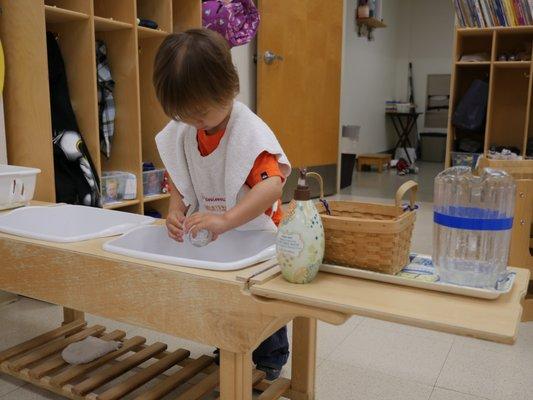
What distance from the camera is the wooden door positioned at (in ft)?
12.7

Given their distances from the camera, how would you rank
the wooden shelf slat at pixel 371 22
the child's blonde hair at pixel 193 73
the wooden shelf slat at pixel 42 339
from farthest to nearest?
the wooden shelf slat at pixel 371 22
the wooden shelf slat at pixel 42 339
the child's blonde hair at pixel 193 73

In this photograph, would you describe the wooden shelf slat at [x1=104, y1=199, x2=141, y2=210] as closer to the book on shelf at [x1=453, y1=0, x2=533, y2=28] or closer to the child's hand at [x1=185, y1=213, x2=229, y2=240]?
the child's hand at [x1=185, y1=213, x2=229, y2=240]

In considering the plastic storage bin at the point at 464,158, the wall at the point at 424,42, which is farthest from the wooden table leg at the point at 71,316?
the wall at the point at 424,42

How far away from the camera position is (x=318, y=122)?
441cm

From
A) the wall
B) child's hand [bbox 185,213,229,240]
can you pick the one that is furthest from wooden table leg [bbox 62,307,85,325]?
the wall

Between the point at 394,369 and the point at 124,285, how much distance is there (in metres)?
0.98

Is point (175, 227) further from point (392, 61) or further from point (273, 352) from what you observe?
point (392, 61)

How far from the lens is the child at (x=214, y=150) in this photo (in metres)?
1.09

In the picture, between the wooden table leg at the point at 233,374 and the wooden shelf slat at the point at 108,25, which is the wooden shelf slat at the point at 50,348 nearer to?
the wooden table leg at the point at 233,374

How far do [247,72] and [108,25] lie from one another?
158cm

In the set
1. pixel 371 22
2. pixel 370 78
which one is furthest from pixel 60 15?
pixel 370 78

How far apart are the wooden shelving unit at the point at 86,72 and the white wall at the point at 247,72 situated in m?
0.95

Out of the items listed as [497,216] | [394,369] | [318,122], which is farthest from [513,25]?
[497,216]

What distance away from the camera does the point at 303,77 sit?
165 inches
